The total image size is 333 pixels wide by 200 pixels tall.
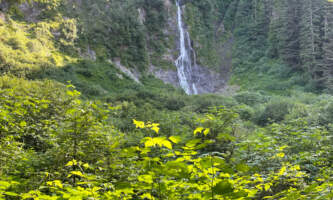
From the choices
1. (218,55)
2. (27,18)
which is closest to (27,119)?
(27,18)

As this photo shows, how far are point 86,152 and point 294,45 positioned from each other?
3014cm

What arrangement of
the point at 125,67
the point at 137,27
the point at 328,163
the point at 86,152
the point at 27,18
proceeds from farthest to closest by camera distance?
the point at 137,27
the point at 125,67
the point at 27,18
the point at 328,163
the point at 86,152

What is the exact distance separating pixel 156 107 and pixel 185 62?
18.1 m

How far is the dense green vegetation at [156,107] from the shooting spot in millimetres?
2268

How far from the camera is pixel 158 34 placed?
32000 millimetres

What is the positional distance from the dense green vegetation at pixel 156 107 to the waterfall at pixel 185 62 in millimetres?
1472

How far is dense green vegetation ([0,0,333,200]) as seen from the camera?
7.44 feet

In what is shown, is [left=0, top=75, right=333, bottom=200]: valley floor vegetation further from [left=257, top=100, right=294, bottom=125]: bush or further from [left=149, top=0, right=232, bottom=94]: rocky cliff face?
[left=149, top=0, right=232, bottom=94]: rocky cliff face

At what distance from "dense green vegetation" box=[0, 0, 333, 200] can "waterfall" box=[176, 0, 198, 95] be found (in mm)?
1472

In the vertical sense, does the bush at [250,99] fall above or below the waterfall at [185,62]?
below

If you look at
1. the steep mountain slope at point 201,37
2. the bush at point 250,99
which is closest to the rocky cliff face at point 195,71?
the steep mountain slope at point 201,37

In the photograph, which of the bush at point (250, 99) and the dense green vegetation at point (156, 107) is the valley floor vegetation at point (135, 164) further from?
the bush at point (250, 99)

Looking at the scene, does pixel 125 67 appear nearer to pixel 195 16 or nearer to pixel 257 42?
pixel 195 16

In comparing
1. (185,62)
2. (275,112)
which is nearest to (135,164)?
(275,112)
